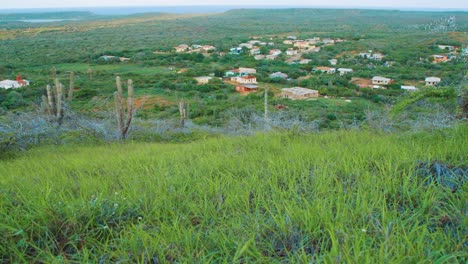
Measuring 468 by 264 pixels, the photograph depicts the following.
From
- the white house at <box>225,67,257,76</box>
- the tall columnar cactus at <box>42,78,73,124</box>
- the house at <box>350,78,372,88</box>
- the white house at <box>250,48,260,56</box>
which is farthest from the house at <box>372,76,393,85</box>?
the white house at <box>250,48,260,56</box>

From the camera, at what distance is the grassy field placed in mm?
2051

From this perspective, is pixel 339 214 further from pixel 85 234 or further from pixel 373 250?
pixel 85 234

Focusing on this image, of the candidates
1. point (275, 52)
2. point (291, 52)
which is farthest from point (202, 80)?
point (291, 52)

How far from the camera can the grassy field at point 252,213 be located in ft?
6.73

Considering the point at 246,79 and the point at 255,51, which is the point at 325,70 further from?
the point at 255,51

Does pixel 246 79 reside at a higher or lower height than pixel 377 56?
lower

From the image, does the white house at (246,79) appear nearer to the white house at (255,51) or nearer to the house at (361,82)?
the house at (361,82)

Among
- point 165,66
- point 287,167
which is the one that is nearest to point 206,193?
point 287,167

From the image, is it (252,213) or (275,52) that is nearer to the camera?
(252,213)

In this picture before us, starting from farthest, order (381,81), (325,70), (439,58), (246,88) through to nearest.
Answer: (325,70)
(439,58)
(246,88)
(381,81)

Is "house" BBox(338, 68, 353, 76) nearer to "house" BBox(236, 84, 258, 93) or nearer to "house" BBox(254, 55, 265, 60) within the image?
"house" BBox(236, 84, 258, 93)

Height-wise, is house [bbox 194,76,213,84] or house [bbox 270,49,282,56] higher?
house [bbox 270,49,282,56]

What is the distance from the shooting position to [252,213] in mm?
2627

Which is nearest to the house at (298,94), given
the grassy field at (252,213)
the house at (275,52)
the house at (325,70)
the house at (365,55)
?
the house at (325,70)
